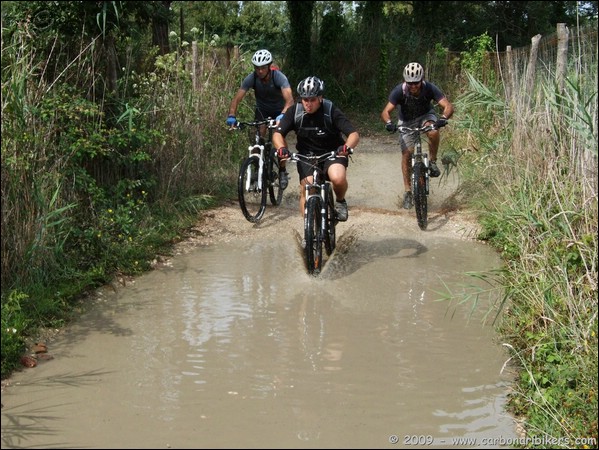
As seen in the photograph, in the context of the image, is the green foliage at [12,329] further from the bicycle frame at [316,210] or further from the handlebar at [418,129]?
the handlebar at [418,129]

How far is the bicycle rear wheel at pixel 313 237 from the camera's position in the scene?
26.2ft

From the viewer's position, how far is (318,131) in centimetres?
864

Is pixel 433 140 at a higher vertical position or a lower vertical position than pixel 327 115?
lower

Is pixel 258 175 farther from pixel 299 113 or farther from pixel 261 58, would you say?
pixel 299 113

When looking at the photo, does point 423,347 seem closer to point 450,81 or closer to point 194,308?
point 194,308

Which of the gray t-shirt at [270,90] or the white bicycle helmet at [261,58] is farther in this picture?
the gray t-shirt at [270,90]

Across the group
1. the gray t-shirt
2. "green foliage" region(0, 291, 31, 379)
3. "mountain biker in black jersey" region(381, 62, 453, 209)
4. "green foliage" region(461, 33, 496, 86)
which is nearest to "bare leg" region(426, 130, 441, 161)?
"mountain biker in black jersey" region(381, 62, 453, 209)

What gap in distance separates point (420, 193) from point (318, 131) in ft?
6.53

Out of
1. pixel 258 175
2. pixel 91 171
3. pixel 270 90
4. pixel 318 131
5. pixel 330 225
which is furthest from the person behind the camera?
pixel 270 90

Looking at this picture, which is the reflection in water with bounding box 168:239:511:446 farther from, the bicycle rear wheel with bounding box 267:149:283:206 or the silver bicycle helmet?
the bicycle rear wheel with bounding box 267:149:283:206

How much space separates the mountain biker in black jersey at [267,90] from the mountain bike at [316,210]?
217cm

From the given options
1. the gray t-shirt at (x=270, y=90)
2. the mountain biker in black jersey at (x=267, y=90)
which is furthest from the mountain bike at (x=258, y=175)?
the gray t-shirt at (x=270, y=90)

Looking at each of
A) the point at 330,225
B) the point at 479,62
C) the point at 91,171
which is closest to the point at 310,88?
the point at 330,225

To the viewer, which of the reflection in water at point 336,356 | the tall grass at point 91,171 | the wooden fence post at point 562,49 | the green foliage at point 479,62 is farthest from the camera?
the green foliage at point 479,62
